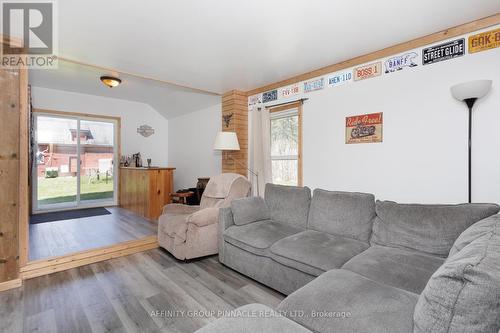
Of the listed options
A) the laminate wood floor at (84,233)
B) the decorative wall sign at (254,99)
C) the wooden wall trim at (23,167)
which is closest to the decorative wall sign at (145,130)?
the laminate wood floor at (84,233)

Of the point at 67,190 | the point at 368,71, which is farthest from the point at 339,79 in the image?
the point at 67,190

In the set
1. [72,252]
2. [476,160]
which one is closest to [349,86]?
[476,160]

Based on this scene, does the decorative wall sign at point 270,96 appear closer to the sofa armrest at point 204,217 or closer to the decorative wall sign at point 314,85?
the decorative wall sign at point 314,85

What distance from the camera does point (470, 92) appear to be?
203 cm

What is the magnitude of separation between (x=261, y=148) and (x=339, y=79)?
5.07 ft

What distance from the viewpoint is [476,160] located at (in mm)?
2176

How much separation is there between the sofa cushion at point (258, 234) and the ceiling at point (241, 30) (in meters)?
1.96

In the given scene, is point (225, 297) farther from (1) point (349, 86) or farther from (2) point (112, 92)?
(2) point (112, 92)

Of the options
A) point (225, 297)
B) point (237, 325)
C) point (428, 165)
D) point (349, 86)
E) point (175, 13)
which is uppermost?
point (175, 13)

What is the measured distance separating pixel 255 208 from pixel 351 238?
1.10 m

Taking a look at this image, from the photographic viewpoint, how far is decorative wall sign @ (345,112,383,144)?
2781mm

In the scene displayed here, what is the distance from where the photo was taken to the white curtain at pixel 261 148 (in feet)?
13.1

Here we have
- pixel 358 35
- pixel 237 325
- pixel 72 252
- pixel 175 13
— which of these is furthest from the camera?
pixel 72 252

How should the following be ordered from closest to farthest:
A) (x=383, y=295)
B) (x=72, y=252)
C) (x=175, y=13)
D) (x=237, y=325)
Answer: (x=237, y=325), (x=383, y=295), (x=175, y=13), (x=72, y=252)
